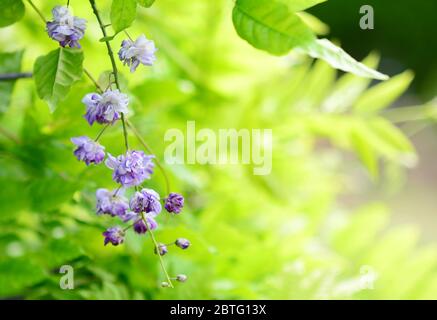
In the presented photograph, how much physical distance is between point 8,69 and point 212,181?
288 mm

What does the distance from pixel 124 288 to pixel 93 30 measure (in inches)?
11.2

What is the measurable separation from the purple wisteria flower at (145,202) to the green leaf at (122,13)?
8 centimetres

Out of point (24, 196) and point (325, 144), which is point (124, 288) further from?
point (325, 144)

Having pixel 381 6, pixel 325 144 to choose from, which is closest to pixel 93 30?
pixel 325 144

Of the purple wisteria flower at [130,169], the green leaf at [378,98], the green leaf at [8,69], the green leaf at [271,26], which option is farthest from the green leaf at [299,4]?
the green leaf at [378,98]

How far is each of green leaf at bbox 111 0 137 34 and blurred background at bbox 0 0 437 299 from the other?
76 mm

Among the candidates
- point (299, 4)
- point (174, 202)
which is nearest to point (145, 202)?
point (174, 202)

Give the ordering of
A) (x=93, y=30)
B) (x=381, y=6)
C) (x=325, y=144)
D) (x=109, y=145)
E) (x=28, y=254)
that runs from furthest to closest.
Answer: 1. (x=381, y=6)
2. (x=325, y=144)
3. (x=93, y=30)
4. (x=28, y=254)
5. (x=109, y=145)

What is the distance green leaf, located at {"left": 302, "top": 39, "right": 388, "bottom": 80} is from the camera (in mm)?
311

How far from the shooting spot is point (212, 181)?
72 centimetres

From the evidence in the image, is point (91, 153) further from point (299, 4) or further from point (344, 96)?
point (344, 96)

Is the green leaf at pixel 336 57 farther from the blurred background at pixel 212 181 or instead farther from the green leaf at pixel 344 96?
the green leaf at pixel 344 96
